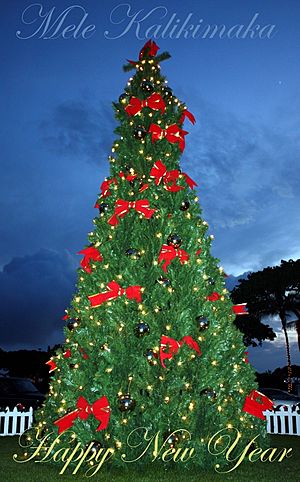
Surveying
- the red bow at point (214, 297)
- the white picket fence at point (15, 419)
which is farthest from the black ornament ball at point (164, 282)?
the white picket fence at point (15, 419)

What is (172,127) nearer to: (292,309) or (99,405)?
(99,405)

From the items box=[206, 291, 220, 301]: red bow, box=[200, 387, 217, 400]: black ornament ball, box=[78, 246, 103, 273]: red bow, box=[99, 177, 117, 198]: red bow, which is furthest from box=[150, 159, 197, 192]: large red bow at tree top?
box=[200, 387, 217, 400]: black ornament ball

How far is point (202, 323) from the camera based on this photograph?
7.21 meters

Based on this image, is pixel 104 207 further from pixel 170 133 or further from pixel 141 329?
pixel 141 329

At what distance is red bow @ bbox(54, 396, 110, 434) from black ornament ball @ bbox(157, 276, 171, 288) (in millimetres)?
1844

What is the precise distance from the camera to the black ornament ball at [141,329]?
22.6 ft

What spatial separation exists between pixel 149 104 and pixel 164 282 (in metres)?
3.48

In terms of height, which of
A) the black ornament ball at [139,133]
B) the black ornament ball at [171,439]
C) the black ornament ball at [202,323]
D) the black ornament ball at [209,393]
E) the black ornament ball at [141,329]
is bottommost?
the black ornament ball at [171,439]

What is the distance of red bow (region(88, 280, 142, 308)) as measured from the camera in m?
7.20

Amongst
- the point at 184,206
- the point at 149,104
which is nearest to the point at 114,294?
the point at 184,206

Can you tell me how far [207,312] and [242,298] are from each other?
114ft

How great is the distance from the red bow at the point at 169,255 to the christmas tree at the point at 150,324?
0.02 metres

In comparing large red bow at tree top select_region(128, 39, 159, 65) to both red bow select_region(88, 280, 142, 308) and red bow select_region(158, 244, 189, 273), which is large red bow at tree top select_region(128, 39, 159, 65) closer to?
red bow select_region(158, 244, 189, 273)

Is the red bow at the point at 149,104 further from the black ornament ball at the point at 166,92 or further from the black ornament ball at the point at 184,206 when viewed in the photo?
the black ornament ball at the point at 184,206
